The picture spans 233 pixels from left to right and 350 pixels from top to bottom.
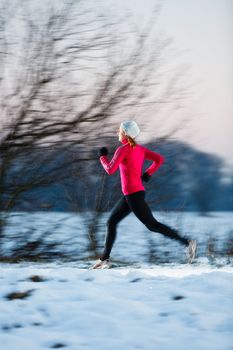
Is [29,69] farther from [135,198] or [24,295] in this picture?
[24,295]

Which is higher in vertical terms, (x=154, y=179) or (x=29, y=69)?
(x=29, y=69)

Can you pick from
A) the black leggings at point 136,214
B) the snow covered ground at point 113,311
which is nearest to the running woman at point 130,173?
the black leggings at point 136,214

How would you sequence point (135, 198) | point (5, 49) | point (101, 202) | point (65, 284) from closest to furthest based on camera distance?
point (65, 284) < point (135, 198) < point (5, 49) < point (101, 202)

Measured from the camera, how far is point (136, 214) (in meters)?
5.47

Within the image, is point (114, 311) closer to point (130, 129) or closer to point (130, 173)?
point (130, 173)

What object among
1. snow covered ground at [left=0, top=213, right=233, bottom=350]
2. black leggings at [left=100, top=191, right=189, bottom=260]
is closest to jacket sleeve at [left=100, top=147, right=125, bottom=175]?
black leggings at [left=100, top=191, right=189, bottom=260]

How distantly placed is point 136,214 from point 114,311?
2.14m

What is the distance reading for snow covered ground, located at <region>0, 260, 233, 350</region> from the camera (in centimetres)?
289

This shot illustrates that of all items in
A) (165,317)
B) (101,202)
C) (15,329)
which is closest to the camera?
(15,329)

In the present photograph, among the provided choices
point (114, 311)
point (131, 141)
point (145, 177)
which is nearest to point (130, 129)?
point (131, 141)

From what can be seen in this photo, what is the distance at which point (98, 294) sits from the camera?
3.77m

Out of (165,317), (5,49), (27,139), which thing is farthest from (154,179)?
(165,317)

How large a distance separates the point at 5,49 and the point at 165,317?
5.78 m

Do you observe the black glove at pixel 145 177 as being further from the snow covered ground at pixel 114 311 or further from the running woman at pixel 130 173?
the snow covered ground at pixel 114 311
